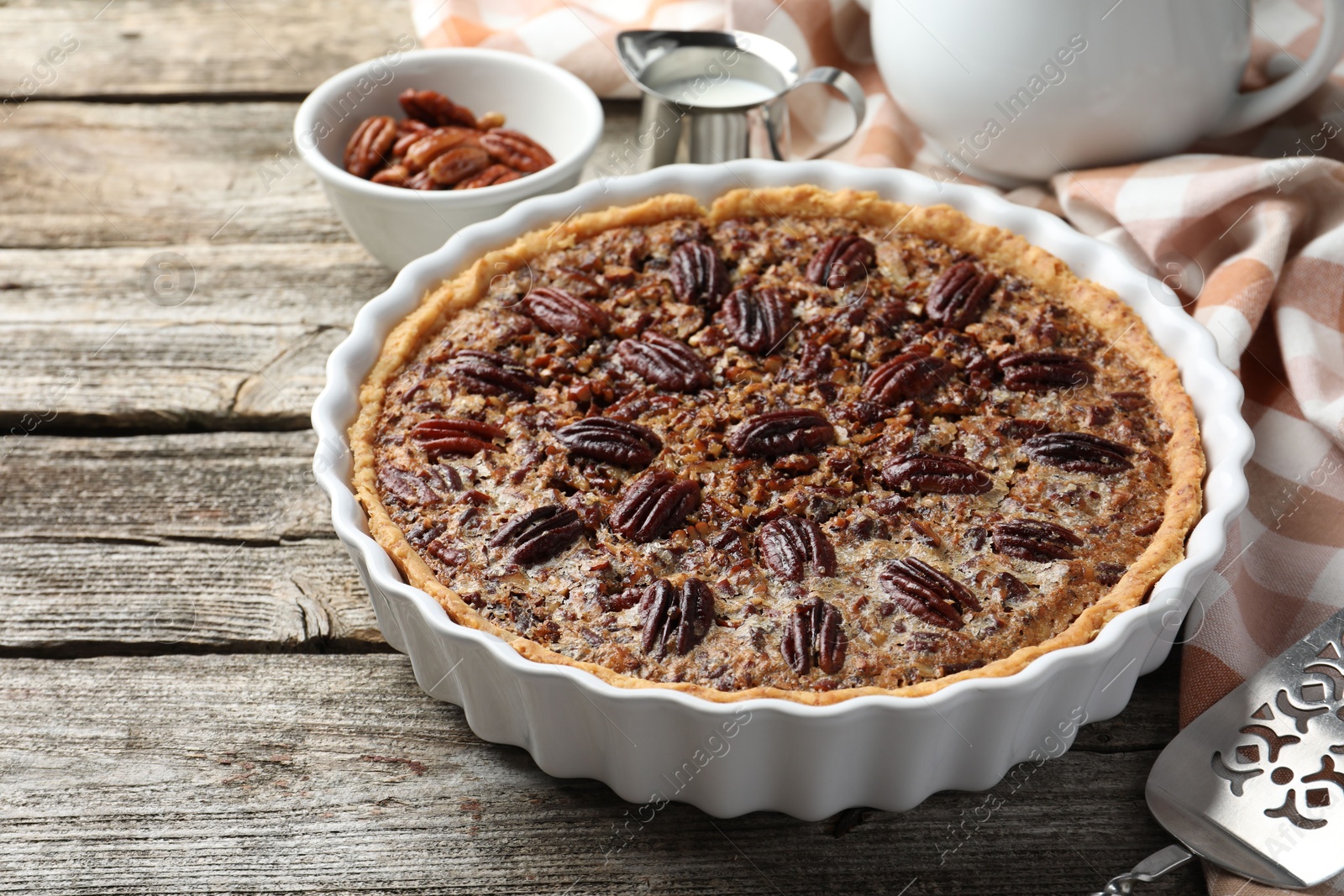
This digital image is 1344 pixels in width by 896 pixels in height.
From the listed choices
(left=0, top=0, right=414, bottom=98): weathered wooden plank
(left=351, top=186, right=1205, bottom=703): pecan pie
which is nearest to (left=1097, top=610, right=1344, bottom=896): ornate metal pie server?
(left=351, top=186, right=1205, bottom=703): pecan pie

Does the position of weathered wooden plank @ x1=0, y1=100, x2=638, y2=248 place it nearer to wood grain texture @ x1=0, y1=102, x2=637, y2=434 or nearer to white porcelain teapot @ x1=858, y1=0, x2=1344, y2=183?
wood grain texture @ x1=0, y1=102, x2=637, y2=434

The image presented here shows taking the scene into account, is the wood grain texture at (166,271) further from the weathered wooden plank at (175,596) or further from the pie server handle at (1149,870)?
the pie server handle at (1149,870)

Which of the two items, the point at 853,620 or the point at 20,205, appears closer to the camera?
the point at 853,620

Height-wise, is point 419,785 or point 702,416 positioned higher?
point 702,416

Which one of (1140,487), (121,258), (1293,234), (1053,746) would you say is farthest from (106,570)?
(1293,234)

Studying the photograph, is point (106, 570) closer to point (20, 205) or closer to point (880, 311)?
point (20, 205)
